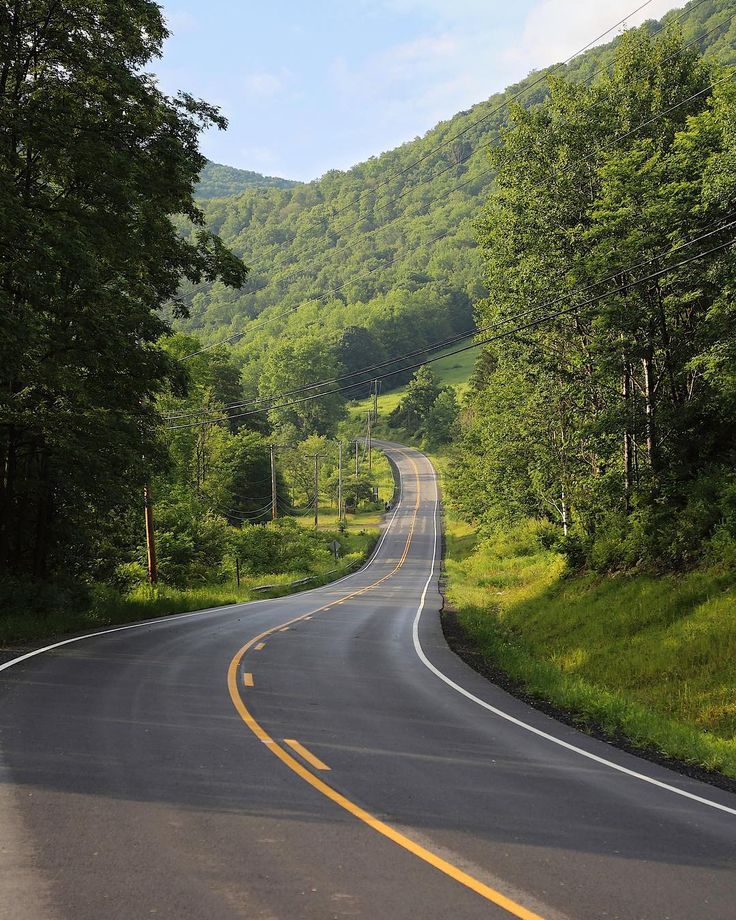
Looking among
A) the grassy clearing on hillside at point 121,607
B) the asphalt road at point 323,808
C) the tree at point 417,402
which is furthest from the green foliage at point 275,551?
the tree at point 417,402

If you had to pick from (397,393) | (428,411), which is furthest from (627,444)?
(397,393)

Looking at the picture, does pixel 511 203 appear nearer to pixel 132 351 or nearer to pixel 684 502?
pixel 684 502

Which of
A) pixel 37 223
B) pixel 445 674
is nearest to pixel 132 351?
pixel 37 223

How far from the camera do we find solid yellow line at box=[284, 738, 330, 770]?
863 centimetres

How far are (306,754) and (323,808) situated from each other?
6.37 feet

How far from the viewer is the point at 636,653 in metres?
16.1

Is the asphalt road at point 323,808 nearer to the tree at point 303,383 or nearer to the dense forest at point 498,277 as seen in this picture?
the dense forest at point 498,277

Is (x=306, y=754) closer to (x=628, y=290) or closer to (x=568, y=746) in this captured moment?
(x=568, y=746)

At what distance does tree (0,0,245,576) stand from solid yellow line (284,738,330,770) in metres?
9.35

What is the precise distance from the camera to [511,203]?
2764 centimetres

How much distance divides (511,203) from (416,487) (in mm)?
88339

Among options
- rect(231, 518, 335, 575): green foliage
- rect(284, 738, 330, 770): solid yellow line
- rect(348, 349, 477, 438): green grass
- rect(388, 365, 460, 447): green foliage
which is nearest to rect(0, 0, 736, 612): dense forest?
rect(284, 738, 330, 770): solid yellow line

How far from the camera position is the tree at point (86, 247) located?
16062mm

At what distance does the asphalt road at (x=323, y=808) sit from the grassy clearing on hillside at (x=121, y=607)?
15.7 ft
